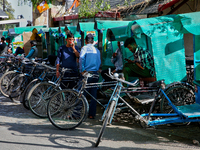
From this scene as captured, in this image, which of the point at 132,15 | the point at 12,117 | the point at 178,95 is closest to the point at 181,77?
the point at 178,95

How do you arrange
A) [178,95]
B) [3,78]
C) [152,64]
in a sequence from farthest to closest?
[3,78] < [152,64] < [178,95]

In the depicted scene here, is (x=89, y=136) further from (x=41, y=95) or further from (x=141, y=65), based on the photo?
(x=141, y=65)

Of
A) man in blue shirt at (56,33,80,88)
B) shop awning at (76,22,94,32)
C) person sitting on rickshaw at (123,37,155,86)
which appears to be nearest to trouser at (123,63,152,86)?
person sitting on rickshaw at (123,37,155,86)

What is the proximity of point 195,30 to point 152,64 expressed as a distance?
5.33 ft

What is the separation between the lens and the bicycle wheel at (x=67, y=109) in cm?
553

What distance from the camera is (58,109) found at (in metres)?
5.69

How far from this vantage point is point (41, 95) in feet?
21.7

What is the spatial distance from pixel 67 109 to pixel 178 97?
236 centimetres

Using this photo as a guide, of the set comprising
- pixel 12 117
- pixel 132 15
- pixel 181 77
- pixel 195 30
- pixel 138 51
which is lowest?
pixel 12 117

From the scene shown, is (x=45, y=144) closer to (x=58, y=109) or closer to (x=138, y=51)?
(x=58, y=109)

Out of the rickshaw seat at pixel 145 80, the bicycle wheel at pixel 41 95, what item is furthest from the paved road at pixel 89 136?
the rickshaw seat at pixel 145 80

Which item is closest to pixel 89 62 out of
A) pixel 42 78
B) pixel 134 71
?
pixel 134 71

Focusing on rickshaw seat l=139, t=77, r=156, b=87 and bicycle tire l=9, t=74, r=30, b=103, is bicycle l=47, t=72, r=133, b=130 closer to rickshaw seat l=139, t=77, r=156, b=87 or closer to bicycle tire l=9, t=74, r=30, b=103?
rickshaw seat l=139, t=77, r=156, b=87

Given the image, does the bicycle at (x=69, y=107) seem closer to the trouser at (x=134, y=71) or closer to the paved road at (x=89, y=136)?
the paved road at (x=89, y=136)
